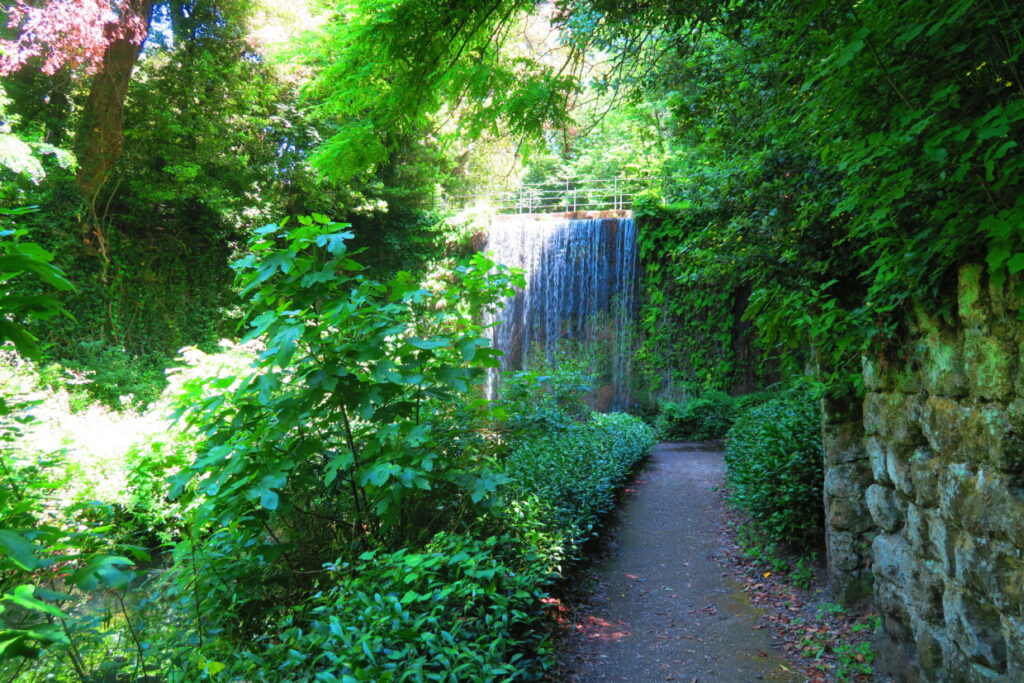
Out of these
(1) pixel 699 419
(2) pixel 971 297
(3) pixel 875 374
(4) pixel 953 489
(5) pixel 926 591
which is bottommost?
(1) pixel 699 419

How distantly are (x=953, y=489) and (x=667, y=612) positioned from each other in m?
2.56

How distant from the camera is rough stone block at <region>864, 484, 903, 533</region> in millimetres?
3234

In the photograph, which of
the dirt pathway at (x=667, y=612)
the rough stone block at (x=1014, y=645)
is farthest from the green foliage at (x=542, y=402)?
the rough stone block at (x=1014, y=645)

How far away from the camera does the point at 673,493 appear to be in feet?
24.5

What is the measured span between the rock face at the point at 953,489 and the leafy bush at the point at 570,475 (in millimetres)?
1994

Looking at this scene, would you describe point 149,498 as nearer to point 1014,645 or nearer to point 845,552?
point 845,552

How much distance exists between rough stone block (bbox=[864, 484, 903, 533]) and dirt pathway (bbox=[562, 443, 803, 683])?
1.10 metres

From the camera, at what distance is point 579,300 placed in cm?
1577

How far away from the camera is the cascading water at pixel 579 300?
51.1 ft

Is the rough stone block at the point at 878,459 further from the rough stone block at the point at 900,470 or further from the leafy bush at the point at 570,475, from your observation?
the leafy bush at the point at 570,475

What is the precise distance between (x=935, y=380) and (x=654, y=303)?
12936 mm

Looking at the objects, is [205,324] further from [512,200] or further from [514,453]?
[514,453]

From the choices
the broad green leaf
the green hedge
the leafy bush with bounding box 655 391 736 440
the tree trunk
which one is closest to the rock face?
the green hedge

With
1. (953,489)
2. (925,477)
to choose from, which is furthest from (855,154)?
(925,477)
